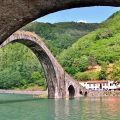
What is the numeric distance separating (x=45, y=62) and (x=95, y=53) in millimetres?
59099

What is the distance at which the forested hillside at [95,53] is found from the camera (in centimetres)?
10800

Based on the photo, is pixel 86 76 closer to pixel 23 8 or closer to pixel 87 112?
pixel 87 112

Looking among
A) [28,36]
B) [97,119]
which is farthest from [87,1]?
[28,36]

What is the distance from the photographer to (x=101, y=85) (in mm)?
100062

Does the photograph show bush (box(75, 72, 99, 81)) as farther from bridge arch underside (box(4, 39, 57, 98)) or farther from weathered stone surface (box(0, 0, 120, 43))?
weathered stone surface (box(0, 0, 120, 43))

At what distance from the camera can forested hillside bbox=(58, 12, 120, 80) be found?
108 metres

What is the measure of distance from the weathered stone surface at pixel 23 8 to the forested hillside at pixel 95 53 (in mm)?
84194

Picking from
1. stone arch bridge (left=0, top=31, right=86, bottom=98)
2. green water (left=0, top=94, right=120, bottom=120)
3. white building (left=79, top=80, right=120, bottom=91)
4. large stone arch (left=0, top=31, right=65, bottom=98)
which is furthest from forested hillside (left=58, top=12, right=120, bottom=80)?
green water (left=0, top=94, right=120, bottom=120)

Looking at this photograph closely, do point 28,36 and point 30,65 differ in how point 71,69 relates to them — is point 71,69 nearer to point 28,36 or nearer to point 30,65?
point 30,65

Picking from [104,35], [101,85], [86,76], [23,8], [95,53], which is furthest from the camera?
[104,35]

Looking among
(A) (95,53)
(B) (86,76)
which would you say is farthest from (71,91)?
(A) (95,53)

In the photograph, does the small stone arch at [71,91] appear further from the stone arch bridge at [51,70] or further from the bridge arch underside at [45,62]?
the bridge arch underside at [45,62]

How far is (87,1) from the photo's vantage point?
22.0 feet

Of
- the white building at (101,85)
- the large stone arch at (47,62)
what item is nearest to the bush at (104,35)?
the white building at (101,85)
